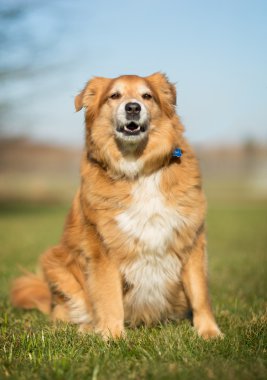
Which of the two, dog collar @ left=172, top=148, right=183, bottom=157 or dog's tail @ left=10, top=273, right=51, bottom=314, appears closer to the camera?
dog collar @ left=172, top=148, right=183, bottom=157

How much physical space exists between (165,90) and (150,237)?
1.36 m

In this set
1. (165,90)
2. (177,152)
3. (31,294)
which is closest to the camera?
(177,152)

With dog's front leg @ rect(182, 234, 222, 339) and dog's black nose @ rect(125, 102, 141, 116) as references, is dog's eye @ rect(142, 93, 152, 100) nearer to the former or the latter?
dog's black nose @ rect(125, 102, 141, 116)

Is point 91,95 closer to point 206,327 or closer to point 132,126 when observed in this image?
point 132,126

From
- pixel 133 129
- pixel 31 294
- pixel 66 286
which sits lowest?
pixel 31 294

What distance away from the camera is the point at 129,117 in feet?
13.3

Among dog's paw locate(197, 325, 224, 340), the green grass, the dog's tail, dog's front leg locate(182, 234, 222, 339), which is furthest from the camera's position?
the dog's tail

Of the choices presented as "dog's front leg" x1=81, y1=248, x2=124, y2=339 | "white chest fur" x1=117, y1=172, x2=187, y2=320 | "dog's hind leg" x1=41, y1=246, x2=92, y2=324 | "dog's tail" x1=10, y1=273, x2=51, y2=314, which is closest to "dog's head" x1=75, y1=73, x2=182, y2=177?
"white chest fur" x1=117, y1=172, x2=187, y2=320

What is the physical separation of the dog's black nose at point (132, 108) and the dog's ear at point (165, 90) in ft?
1.09

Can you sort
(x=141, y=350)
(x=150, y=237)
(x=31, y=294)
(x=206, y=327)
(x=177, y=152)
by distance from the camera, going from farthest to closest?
(x=31, y=294) → (x=177, y=152) → (x=206, y=327) → (x=150, y=237) → (x=141, y=350)

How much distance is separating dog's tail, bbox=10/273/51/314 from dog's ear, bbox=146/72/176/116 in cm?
200

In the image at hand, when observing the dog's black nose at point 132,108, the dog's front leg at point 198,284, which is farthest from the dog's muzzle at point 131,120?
the dog's front leg at point 198,284

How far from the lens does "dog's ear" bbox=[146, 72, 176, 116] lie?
→ 4.29 meters

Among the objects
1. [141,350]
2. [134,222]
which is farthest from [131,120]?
[141,350]
